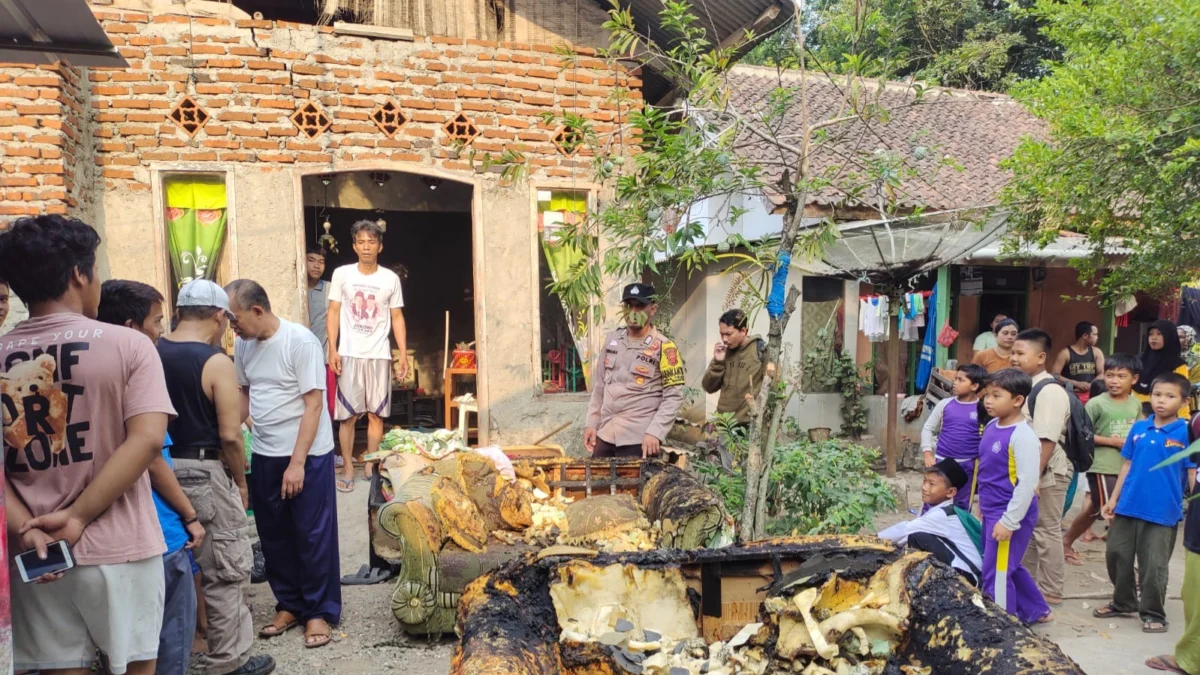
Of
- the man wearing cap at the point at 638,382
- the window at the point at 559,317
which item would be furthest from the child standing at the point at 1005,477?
the window at the point at 559,317

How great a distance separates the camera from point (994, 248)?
32.0ft

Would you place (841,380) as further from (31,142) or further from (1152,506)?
(31,142)

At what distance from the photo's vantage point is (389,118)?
21.3 feet

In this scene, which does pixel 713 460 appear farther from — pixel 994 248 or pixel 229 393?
pixel 994 248

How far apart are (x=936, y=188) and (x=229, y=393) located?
995 cm

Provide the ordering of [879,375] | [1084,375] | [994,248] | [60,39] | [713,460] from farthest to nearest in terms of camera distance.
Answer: [879,375] < [994,248] < [1084,375] < [713,460] < [60,39]

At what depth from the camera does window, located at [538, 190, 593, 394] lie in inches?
272

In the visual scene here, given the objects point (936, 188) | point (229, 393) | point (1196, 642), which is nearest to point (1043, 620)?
point (1196, 642)

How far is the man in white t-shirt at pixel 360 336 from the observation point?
6.26 m

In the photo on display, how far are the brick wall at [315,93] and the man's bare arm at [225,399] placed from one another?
3.44m

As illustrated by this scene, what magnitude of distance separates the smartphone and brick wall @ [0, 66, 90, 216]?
162 inches

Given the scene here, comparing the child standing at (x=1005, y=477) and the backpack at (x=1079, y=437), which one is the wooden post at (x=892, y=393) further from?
the child standing at (x=1005, y=477)

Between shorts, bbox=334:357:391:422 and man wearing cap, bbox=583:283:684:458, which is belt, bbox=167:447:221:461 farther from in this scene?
shorts, bbox=334:357:391:422

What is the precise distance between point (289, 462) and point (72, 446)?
1.63 meters
